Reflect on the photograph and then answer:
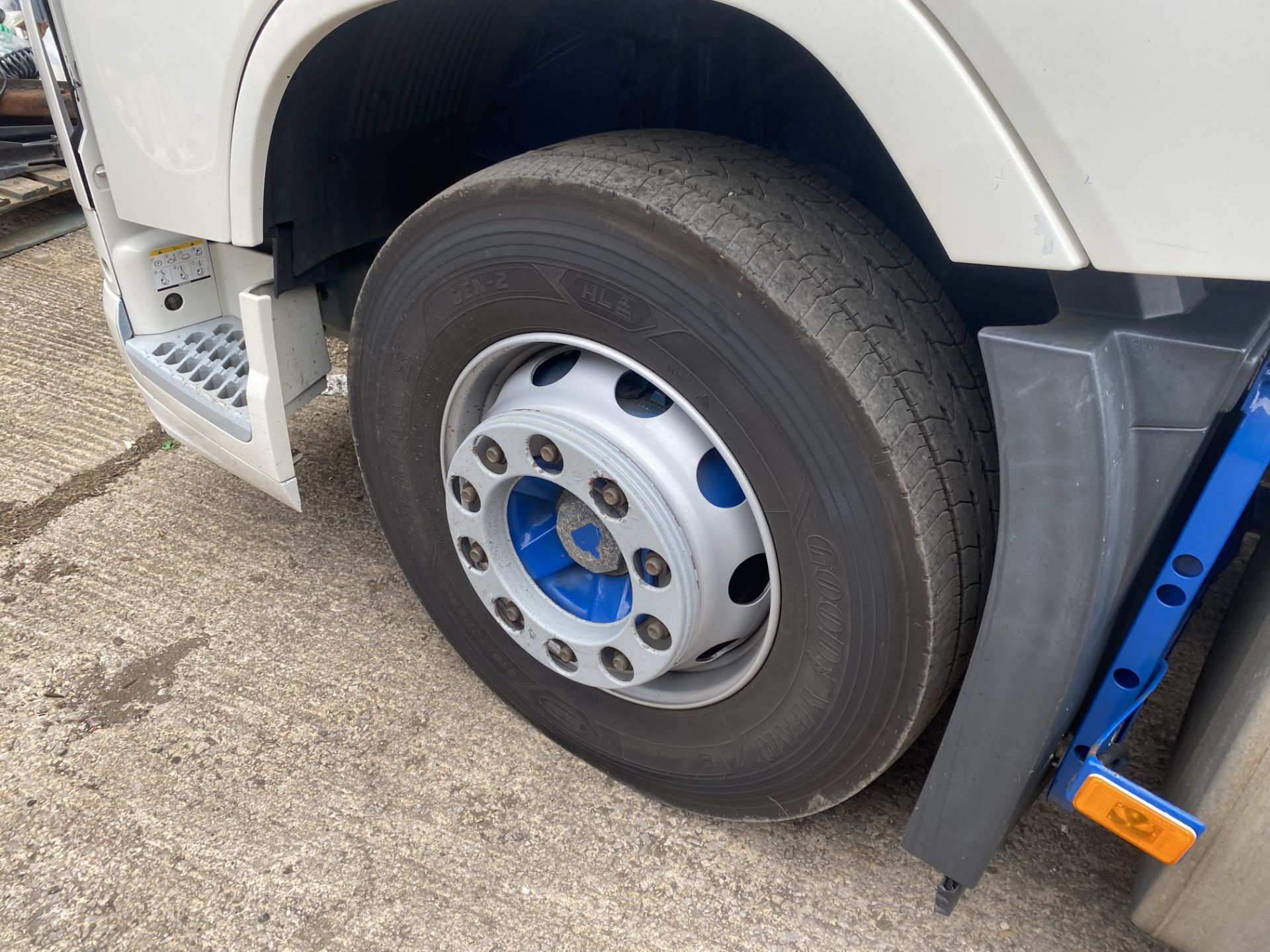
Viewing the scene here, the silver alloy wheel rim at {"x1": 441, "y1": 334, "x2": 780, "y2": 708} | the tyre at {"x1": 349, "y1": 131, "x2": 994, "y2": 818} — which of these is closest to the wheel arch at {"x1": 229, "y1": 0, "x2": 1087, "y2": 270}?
the tyre at {"x1": 349, "y1": 131, "x2": 994, "y2": 818}

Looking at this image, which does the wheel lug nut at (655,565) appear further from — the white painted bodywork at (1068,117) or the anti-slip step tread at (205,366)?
the anti-slip step tread at (205,366)

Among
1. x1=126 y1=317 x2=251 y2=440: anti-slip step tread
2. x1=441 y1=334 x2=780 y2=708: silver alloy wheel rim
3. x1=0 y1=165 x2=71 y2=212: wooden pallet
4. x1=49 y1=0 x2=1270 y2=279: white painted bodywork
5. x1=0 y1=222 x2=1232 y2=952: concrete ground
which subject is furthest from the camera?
x1=0 y1=165 x2=71 y2=212: wooden pallet

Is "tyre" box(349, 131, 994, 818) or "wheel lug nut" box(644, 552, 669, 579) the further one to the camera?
"wheel lug nut" box(644, 552, 669, 579)

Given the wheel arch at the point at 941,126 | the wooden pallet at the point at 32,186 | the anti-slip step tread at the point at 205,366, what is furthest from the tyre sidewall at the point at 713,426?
the wooden pallet at the point at 32,186

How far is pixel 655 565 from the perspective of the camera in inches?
52.4

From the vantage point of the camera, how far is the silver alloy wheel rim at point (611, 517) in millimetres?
1284

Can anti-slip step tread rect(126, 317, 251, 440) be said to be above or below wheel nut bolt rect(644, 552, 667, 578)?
below

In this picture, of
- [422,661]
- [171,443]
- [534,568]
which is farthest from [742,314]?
[171,443]

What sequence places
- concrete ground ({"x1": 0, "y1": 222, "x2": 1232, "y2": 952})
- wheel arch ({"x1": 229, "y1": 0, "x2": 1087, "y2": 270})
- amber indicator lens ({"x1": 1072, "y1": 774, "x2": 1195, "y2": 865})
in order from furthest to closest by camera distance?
concrete ground ({"x1": 0, "y1": 222, "x2": 1232, "y2": 952})
amber indicator lens ({"x1": 1072, "y1": 774, "x2": 1195, "y2": 865})
wheel arch ({"x1": 229, "y1": 0, "x2": 1087, "y2": 270})

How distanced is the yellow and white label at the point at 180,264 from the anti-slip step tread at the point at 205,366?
0.35ft

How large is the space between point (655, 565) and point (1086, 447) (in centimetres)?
61

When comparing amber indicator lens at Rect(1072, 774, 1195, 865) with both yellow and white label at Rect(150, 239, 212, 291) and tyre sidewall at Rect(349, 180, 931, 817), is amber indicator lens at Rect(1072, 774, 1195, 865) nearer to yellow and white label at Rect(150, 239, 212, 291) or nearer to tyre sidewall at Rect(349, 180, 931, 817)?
tyre sidewall at Rect(349, 180, 931, 817)

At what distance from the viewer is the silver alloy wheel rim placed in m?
1.28

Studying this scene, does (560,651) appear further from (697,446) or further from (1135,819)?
(1135,819)
